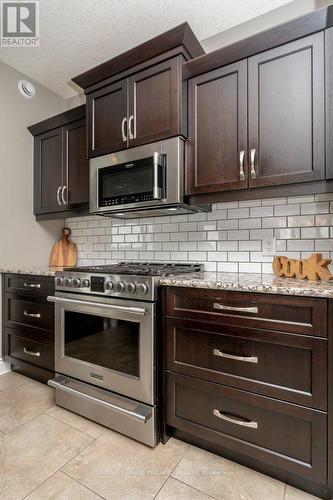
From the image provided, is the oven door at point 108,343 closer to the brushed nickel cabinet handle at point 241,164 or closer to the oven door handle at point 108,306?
the oven door handle at point 108,306

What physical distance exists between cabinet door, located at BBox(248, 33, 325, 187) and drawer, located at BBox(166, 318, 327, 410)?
88 cm

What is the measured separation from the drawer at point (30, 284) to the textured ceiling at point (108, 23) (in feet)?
6.47

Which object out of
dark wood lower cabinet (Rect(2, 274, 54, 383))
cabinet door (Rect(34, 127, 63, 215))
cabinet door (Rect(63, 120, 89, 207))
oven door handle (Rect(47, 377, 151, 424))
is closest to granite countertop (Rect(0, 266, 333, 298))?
oven door handle (Rect(47, 377, 151, 424))

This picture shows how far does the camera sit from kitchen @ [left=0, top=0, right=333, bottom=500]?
130cm

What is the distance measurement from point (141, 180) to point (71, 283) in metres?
0.86

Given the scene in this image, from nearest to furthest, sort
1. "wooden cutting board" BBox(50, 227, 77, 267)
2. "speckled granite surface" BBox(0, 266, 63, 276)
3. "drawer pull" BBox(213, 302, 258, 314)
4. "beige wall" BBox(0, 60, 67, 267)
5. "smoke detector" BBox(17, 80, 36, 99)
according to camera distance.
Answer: "drawer pull" BBox(213, 302, 258, 314) < "speckled granite surface" BBox(0, 266, 63, 276) < "beige wall" BBox(0, 60, 67, 267) < "smoke detector" BBox(17, 80, 36, 99) < "wooden cutting board" BBox(50, 227, 77, 267)

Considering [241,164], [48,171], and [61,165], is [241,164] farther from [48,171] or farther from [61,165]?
[48,171]

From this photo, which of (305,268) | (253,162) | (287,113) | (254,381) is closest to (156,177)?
(253,162)

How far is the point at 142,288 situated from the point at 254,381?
2.45 ft

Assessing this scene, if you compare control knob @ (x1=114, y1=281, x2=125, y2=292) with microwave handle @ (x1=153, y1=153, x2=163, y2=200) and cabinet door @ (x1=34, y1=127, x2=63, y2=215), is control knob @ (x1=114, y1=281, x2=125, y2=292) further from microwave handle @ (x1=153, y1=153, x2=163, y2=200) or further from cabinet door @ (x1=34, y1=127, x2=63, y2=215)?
cabinet door @ (x1=34, y1=127, x2=63, y2=215)

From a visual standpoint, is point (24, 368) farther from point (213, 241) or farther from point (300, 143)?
point (300, 143)

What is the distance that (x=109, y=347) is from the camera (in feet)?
5.76

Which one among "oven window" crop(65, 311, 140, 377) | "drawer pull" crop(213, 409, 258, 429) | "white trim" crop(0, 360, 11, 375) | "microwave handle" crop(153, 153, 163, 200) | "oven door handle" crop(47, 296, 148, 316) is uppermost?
"microwave handle" crop(153, 153, 163, 200)

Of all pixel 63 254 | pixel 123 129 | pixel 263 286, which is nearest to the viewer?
pixel 263 286
